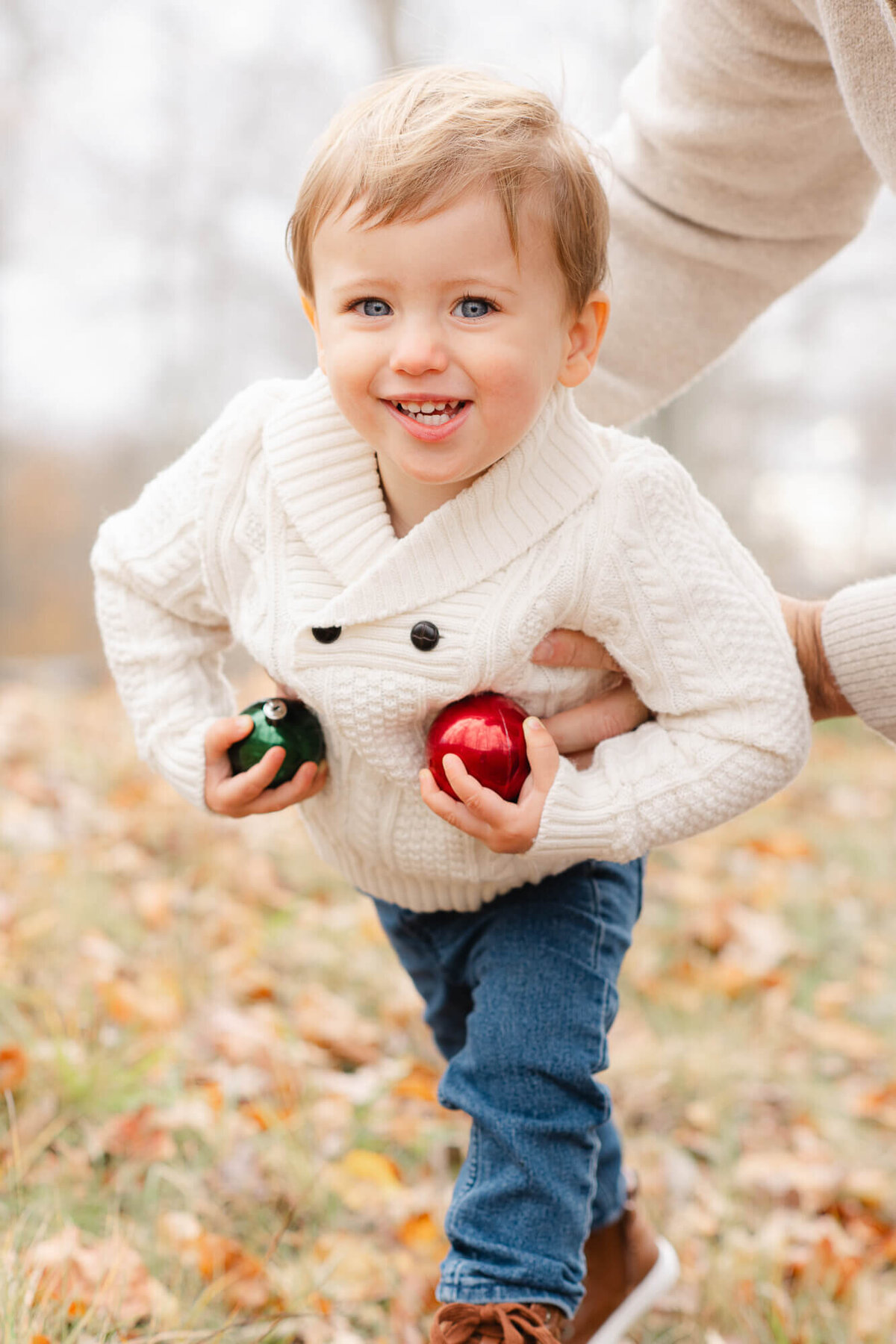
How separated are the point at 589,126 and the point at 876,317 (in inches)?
293

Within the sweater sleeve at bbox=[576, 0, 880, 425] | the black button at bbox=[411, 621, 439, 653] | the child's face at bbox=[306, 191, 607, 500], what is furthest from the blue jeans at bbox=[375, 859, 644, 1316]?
the sweater sleeve at bbox=[576, 0, 880, 425]

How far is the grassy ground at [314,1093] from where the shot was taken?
1992 mm

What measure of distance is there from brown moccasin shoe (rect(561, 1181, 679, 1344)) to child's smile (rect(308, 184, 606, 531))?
1377 millimetres

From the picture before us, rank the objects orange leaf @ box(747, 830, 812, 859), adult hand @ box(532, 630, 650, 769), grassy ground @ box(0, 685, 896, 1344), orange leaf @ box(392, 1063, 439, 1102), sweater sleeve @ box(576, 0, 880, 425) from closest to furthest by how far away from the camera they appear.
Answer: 1. adult hand @ box(532, 630, 650, 769)
2. sweater sleeve @ box(576, 0, 880, 425)
3. grassy ground @ box(0, 685, 896, 1344)
4. orange leaf @ box(392, 1063, 439, 1102)
5. orange leaf @ box(747, 830, 812, 859)

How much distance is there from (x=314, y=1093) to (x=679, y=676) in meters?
1.48

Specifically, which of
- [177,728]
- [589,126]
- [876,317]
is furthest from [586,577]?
[876,317]

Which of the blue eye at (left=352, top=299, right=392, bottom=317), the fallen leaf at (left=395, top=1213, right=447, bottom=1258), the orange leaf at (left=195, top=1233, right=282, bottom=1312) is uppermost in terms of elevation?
the blue eye at (left=352, top=299, right=392, bottom=317)

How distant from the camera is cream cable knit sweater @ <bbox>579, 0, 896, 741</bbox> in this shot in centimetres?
176

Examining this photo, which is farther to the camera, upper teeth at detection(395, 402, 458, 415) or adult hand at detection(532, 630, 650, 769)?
adult hand at detection(532, 630, 650, 769)

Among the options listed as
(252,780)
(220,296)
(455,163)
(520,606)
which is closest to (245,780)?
(252,780)

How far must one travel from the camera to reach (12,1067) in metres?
2.36

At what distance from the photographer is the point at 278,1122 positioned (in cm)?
239

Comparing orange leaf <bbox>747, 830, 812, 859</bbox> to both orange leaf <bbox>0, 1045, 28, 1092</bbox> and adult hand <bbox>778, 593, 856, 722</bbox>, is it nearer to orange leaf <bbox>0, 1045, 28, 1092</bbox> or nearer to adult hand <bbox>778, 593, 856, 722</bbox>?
adult hand <bbox>778, 593, 856, 722</bbox>

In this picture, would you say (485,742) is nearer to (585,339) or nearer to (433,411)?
(433,411)
